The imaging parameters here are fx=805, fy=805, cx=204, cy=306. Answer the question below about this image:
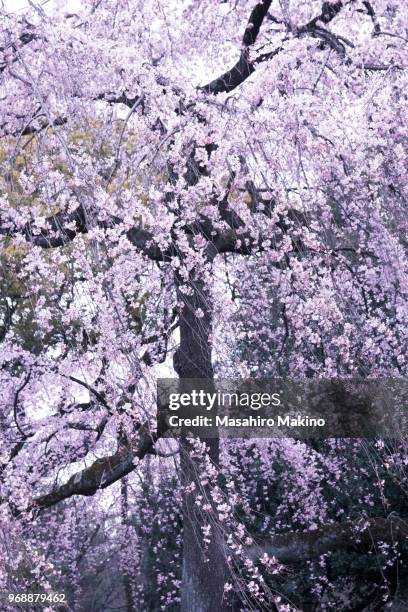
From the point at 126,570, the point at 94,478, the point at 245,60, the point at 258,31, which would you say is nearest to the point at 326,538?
the point at 94,478

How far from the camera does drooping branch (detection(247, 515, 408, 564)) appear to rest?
729 cm

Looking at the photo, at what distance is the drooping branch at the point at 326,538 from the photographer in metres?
7.29

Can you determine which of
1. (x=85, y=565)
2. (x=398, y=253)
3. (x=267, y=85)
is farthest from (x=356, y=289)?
(x=85, y=565)

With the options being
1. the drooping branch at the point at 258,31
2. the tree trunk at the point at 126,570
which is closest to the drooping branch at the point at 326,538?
the tree trunk at the point at 126,570

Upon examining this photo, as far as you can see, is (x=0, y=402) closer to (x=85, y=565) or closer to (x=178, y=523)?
(x=178, y=523)

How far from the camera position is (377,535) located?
7789mm

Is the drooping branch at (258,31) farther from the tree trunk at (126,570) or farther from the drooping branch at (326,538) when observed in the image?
the tree trunk at (126,570)

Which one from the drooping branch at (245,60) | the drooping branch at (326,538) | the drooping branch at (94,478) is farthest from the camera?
the drooping branch at (326,538)

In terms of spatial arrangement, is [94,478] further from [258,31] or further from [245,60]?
[258,31]

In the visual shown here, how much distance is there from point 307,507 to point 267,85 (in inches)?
205

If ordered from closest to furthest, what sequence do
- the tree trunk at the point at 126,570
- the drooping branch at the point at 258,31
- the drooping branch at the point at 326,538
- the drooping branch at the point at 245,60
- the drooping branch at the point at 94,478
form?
the drooping branch at the point at 258,31 < the drooping branch at the point at 245,60 < the drooping branch at the point at 94,478 < the drooping branch at the point at 326,538 < the tree trunk at the point at 126,570

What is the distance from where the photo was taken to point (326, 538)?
24.7ft

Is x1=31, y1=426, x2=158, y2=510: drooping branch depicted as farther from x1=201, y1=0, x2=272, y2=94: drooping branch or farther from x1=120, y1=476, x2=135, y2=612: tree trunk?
x1=120, y1=476, x2=135, y2=612: tree trunk

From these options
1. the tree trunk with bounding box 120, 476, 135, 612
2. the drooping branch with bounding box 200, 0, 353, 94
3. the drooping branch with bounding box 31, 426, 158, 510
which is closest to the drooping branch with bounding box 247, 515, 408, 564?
the drooping branch with bounding box 31, 426, 158, 510
